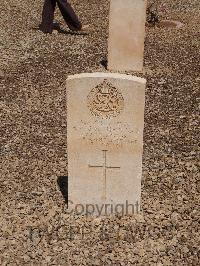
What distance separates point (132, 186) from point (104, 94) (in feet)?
3.21

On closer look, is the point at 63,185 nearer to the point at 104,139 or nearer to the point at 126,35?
the point at 104,139

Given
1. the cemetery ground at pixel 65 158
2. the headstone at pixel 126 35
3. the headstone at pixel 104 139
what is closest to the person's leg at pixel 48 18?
the cemetery ground at pixel 65 158

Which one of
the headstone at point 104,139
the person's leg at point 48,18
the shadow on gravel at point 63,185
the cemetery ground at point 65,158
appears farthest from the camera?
the person's leg at point 48,18

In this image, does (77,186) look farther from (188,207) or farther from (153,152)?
(153,152)

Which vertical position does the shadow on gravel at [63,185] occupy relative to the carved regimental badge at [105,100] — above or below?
below

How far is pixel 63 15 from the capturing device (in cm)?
1102

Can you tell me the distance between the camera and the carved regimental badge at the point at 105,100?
14.1ft

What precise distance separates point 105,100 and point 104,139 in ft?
1.27

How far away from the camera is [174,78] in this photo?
844cm

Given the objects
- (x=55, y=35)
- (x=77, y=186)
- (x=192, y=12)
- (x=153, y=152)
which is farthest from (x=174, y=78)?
(x=192, y=12)

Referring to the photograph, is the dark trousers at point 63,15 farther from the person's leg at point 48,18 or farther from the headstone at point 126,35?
the headstone at point 126,35

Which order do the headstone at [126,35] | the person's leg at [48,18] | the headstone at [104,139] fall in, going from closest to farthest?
the headstone at [104,139]
the headstone at [126,35]
the person's leg at [48,18]

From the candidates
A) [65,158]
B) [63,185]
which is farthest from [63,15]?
[63,185]

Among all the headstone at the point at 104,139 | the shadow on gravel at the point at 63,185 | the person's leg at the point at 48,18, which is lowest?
the shadow on gravel at the point at 63,185
